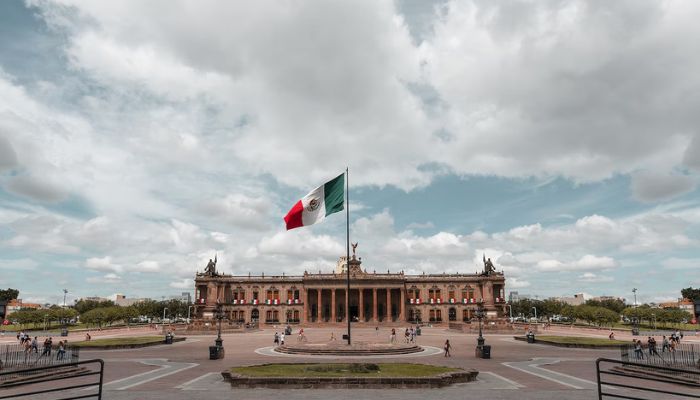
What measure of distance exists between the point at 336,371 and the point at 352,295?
86.1 m

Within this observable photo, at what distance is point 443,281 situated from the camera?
109m

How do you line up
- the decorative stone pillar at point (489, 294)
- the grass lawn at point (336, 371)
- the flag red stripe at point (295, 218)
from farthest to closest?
the decorative stone pillar at point (489, 294) < the flag red stripe at point (295, 218) < the grass lawn at point (336, 371)

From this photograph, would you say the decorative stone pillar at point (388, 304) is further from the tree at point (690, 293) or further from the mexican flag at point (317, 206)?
the tree at point (690, 293)

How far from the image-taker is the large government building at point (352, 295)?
10394cm

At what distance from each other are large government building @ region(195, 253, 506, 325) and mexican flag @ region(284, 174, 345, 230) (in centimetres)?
7291

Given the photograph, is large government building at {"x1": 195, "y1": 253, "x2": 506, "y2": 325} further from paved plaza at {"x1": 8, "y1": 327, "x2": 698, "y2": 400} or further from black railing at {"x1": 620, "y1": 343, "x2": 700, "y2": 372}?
black railing at {"x1": 620, "y1": 343, "x2": 700, "y2": 372}

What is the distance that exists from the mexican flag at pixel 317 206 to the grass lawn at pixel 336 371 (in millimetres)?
10938

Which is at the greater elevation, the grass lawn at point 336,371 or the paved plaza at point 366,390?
the grass lawn at point 336,371

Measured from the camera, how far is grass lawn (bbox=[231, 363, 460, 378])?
20422 millimetres

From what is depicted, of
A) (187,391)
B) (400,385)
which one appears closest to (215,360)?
(187,391)

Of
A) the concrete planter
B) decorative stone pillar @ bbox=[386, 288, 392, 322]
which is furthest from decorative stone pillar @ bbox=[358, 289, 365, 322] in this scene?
the concrete planter

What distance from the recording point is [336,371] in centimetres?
2162

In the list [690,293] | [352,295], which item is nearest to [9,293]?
[352,295]

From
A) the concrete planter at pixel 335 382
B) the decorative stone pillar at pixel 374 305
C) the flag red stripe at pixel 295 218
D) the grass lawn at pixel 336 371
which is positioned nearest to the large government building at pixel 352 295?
the decorative stone pillar at pixel 374 305
